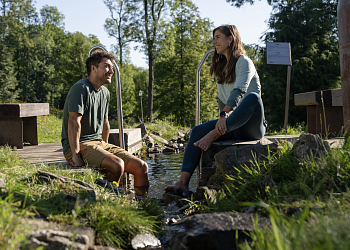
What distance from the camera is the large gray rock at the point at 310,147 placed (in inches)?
90.3

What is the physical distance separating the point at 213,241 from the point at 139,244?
0.54 m

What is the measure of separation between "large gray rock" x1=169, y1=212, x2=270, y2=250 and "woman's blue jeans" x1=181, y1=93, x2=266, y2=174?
1275mm

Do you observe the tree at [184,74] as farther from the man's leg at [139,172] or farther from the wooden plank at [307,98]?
the man's leg at [139,172]

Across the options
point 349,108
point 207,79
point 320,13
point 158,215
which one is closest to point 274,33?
point 320,13

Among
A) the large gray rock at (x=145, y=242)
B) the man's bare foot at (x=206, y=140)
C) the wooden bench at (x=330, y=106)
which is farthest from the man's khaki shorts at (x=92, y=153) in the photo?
the wooden bench at (x=330, y=106)

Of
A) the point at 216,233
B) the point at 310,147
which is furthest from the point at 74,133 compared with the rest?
the point at 310,147

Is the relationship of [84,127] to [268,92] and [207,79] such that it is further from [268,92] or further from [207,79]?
[207,79]

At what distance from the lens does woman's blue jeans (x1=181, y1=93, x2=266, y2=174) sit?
9.44ft

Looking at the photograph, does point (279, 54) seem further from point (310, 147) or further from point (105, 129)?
point (310, 147)

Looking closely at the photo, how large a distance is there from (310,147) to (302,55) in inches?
512

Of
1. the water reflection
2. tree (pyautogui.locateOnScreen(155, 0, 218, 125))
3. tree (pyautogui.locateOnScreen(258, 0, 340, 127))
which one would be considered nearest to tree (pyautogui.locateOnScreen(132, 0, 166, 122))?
tree (pyautogui.locateOnScreen(155, 0, 218, 125))

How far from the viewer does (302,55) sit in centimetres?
1390

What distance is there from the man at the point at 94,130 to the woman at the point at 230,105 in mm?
587

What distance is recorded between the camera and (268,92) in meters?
13.8
